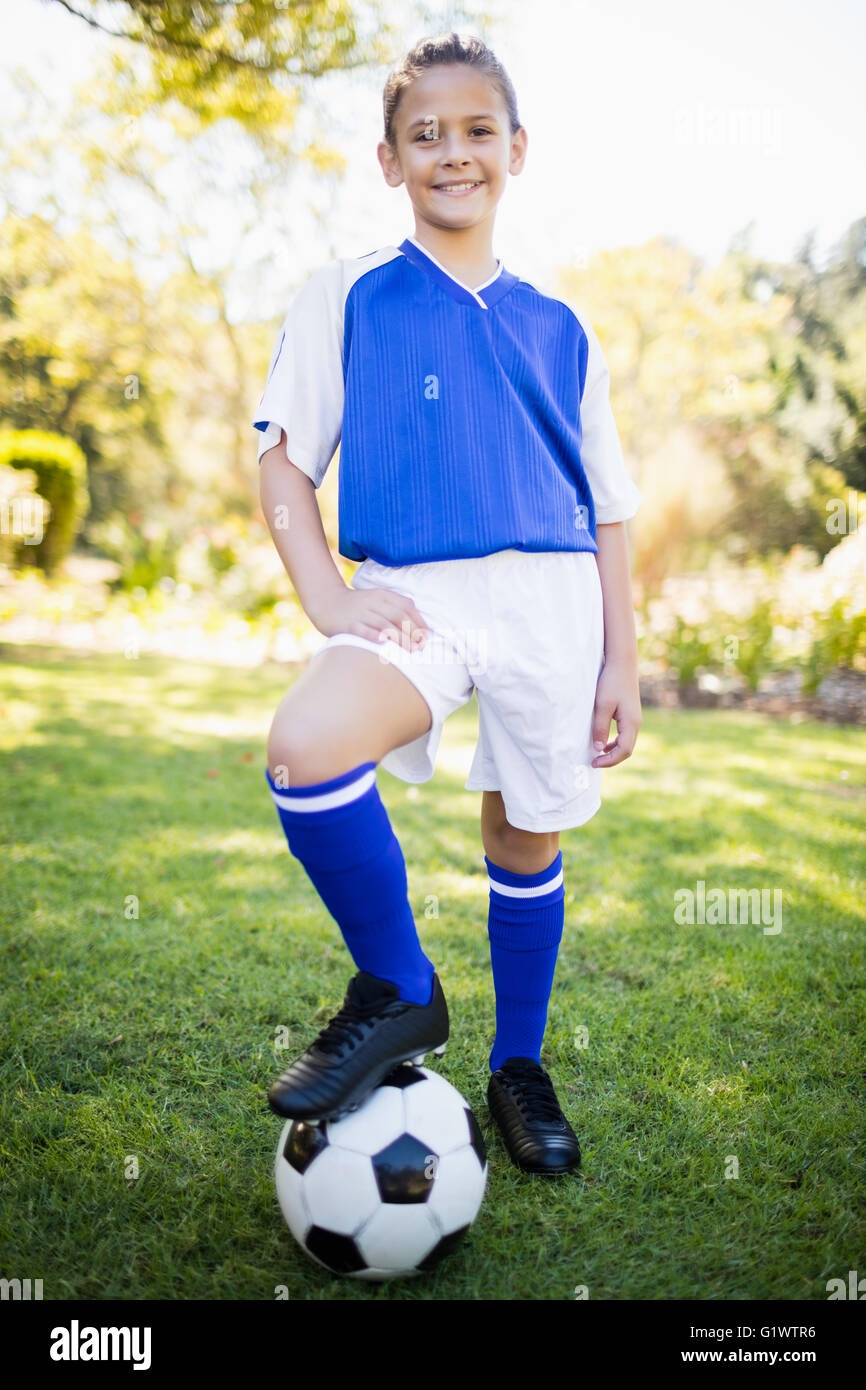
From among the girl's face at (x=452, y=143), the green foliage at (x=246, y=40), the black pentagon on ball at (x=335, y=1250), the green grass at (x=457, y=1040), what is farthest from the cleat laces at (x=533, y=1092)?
the green foliage at (x=246, y=40)

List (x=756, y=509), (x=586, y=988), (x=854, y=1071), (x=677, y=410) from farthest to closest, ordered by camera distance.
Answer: (x=756, y=509) < (x=677, y=410) < (x=586, y=988) < (x=854, y=1071)

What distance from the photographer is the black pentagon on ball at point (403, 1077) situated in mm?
1480

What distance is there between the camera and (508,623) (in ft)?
4.94

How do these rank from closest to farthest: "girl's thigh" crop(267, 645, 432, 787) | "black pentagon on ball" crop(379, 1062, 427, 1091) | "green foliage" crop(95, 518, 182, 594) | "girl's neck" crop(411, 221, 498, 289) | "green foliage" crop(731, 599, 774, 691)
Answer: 1. "girl's thigh" crop(267, 645, 432, 787)
2. "black pentagon on ball" crop(379, 1062, 427, 1091)
3. "girl's neck" crop(411, 221, 498, 289)
4. "green foliage" crop(731, 599, 774, 691)
5. "green foliage" crop(95, 518, 182, 594)

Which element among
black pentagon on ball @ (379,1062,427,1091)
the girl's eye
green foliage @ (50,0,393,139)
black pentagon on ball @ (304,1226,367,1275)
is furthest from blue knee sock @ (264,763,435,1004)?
green foliage @ (50,0,393,139)

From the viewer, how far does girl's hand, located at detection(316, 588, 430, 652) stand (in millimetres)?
1402

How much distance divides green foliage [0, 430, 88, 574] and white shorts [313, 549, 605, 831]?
36.2 feet

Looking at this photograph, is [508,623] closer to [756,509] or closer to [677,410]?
[677,410]

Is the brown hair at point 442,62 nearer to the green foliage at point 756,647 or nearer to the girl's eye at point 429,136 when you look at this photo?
the girl's eye at point 429,136

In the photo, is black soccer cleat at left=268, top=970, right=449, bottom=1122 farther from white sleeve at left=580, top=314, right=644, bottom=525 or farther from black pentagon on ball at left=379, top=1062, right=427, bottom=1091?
white sleeve at left=580, top=314, right=644, bottom=525
